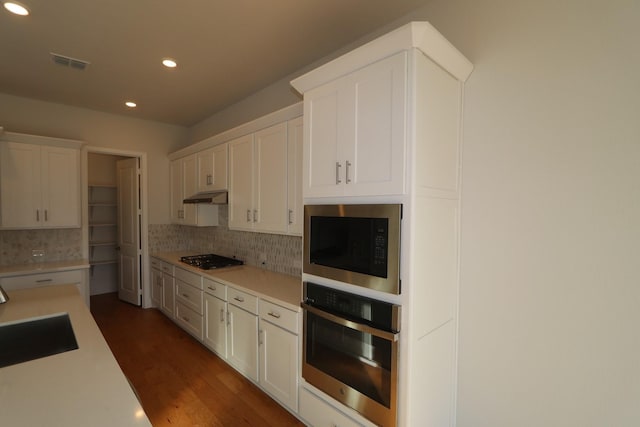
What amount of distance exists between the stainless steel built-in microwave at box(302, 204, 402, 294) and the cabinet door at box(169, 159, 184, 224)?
3.19 m

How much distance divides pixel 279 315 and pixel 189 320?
1.94 m

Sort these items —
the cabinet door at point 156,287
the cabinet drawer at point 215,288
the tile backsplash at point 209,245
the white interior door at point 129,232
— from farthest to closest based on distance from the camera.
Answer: the white interior door at point 129,232
the cabinet door at point 156,287
the tile backsplash at point 209,245
the cabinet drawer at point 215,288

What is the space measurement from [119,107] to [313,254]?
3.81 metres

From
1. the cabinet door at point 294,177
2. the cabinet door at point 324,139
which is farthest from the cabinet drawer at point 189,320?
the cabinet door at point 324,139

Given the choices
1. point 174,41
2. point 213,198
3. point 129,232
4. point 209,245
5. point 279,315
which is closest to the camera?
point 279,315

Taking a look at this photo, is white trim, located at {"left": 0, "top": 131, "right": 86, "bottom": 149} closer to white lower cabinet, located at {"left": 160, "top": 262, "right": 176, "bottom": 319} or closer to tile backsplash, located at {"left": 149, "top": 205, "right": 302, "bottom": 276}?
tile backsplash, located at {"left": 149, "top": 205, "right": 302, "bottom": 276}

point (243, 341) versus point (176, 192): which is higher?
point (176, 192)

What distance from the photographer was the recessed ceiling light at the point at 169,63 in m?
2.79

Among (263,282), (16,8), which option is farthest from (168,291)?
(16,8)

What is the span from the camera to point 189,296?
12.0 feet

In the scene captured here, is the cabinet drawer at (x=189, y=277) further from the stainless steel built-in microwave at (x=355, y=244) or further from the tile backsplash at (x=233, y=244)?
the stainless steel built-in microwave at (x=355, y=244)

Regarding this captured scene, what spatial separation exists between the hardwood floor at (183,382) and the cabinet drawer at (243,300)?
693 mm

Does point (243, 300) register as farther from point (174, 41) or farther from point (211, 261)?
point (174, 41)

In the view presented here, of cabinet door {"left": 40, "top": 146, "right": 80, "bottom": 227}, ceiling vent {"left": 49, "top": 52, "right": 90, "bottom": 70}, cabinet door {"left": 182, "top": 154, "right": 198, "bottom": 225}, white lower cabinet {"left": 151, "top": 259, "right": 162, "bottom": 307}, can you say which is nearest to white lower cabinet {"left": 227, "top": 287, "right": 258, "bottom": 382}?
cabinet door {"left": 182, "top": 154, "right": 198, "bottom": 225}
